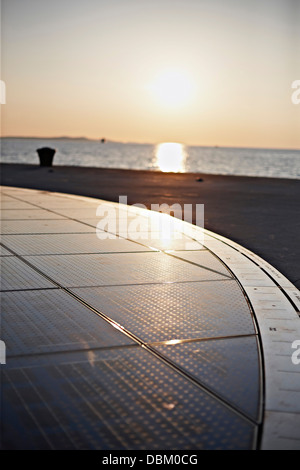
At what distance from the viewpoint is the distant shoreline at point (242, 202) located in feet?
25.3

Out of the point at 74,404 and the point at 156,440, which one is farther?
the point at 74,404

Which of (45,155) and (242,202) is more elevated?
(45,155)

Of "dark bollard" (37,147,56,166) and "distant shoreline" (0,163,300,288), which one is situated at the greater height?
"dark bollard" (37,147,56,166)

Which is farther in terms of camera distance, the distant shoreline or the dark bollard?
the dark bollard

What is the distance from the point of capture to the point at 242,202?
44.4 ft

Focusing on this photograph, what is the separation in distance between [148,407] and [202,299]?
2.08 meters

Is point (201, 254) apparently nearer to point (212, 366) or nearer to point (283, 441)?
point (212, 366)

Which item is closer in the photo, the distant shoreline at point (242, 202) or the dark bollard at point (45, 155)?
the distant shoreline at point (242, 202)

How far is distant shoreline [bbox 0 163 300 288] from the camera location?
304 inches

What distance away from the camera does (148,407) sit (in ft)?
→ 9.41

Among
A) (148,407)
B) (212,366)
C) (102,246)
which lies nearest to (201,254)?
(102,246)

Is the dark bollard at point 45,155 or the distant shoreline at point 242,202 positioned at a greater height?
the dark bollard at point 45,155

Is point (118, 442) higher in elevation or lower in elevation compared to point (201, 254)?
lower

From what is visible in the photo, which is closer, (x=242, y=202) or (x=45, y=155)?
(x=242, y=202)
